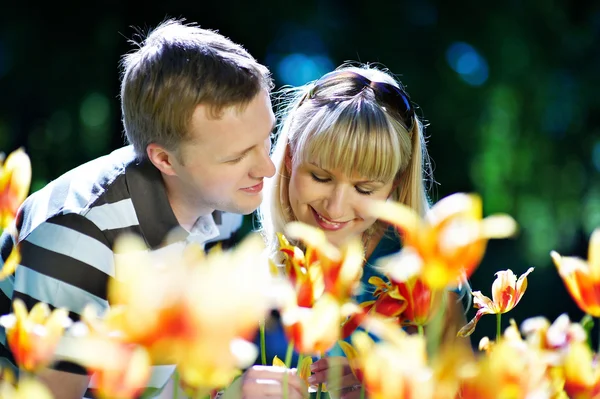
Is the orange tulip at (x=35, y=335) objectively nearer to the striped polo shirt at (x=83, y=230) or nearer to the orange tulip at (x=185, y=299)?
the orange tulip at (x=185, y=299)

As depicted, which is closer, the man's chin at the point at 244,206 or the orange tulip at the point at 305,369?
the orange tulip at the point at 305,369

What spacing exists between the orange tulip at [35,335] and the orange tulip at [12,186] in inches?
3.6

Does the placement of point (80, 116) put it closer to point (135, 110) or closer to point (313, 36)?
point (313, 36)

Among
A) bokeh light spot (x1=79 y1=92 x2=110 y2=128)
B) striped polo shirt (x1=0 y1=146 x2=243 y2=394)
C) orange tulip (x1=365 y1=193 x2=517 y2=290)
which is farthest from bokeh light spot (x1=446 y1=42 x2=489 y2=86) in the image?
orange tulip (x1=365 y1=193 x2=517 y2=290)

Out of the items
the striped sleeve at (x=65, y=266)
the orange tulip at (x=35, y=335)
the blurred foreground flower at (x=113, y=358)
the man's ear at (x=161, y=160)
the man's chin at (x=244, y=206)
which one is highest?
the man's ear at (x=161, y=160)

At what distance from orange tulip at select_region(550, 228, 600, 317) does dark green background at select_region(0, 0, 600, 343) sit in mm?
2749

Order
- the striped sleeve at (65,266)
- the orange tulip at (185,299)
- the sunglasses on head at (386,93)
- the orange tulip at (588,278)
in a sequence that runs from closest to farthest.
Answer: the orange tulip at (185,299), the orange tulip at (588,278), the striped sleeve at (65,266), the sunglasses on head at (386,93)

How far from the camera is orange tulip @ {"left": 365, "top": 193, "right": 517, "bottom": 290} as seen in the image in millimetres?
396

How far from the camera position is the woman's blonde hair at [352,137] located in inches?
47.1

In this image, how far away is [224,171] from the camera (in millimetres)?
1059

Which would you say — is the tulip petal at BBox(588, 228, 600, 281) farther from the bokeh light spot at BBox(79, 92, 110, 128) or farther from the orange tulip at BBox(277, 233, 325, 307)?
the bokeh light spot at BBox(79, 92, 110, 128)

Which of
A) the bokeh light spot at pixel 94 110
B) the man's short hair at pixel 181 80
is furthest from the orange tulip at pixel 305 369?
the bokeh light spot at pixel 94 110

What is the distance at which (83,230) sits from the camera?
103 centimetres

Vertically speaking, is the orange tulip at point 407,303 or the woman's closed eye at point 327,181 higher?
the woman's closed eye at point 327,181
